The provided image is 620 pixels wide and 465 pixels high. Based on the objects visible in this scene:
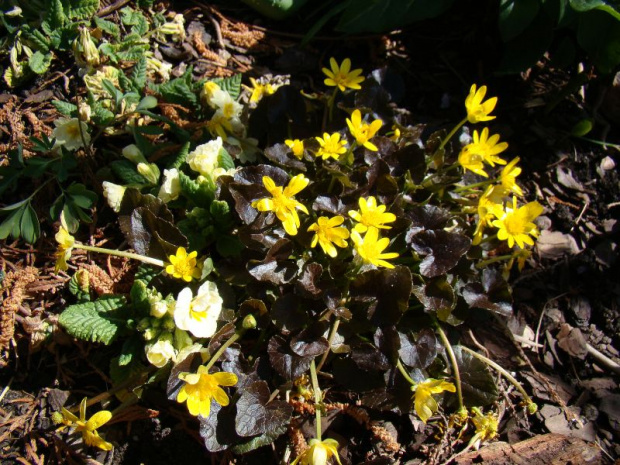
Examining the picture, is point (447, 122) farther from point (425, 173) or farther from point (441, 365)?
point (441, 365)

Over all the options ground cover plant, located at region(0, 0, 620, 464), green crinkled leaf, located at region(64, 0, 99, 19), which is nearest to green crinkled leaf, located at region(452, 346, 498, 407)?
ground cover plant, located at region(0, 0, 620, 464)

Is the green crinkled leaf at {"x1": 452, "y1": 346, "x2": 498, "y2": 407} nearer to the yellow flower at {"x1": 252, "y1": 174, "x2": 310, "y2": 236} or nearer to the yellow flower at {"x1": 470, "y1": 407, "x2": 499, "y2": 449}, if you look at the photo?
the yellow flower at {"x1": 470, "y1": 407, "x2": 499, "y2": 449}

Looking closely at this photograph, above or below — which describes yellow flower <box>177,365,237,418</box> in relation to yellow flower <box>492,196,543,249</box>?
below

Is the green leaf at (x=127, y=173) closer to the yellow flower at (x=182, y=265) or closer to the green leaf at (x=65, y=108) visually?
the green leaf at (x=65, y=108)

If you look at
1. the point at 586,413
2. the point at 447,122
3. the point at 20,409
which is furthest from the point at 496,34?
the point at 20,409

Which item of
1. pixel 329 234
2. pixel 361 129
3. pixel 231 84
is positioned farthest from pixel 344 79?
pixel 329 234
